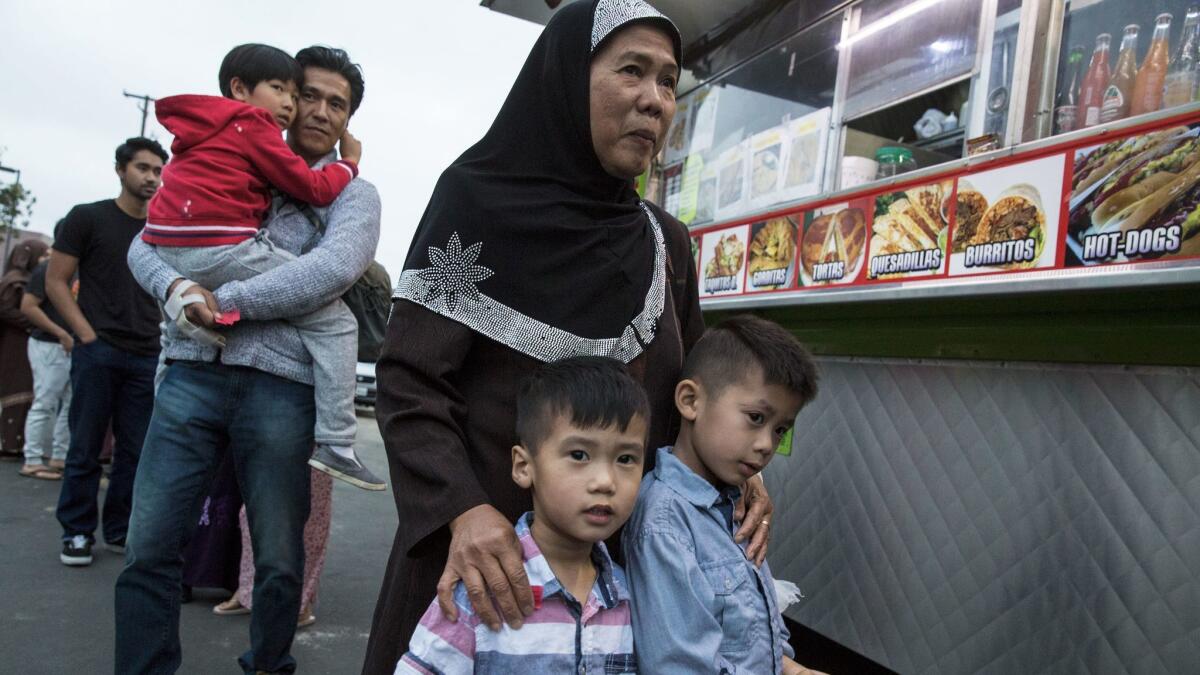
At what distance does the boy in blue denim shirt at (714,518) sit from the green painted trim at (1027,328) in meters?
1.09

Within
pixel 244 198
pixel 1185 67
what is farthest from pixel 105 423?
pixel 1185 67

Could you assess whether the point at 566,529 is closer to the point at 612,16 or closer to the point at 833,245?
the point at 612,16

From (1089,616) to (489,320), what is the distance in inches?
73.6

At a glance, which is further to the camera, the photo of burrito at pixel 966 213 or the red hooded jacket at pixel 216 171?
the photo of burrito at pixel 966 213

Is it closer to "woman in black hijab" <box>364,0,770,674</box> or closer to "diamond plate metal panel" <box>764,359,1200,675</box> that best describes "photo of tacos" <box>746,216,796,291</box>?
"diamond plate metal panel" <box>764,359,1200,675</box>

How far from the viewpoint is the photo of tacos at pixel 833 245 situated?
315 centimetres

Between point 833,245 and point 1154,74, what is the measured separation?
114 cm

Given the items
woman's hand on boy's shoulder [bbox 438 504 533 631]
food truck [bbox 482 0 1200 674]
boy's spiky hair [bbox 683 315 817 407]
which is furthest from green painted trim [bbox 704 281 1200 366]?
woman's hand on boy's shoulder [bbox 438 504 533 631]

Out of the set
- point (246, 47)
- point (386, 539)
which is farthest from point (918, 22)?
point (386, 539)

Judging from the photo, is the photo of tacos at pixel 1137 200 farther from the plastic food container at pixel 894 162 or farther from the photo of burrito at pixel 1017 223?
the plastic food container at pixel 894 162

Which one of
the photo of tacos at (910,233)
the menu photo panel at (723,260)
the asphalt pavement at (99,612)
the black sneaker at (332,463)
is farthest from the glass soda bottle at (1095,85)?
the asphalt pavement at (99,612)

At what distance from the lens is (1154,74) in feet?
8.07

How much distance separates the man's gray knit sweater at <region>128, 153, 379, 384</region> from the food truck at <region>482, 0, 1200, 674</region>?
1759mm

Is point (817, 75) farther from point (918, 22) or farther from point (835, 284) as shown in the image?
point (835, 284)
